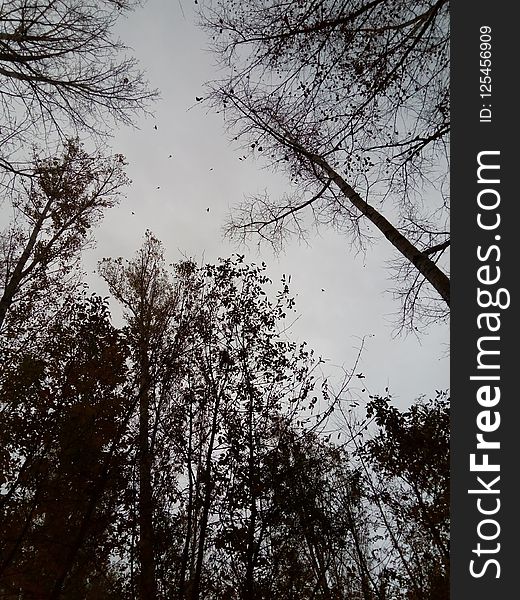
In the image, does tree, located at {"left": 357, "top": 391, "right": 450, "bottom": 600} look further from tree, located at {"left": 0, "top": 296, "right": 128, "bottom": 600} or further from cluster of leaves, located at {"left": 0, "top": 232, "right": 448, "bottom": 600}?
tree, located at {"left": 0, "top": 296, "right": 128, "bottom": 600}

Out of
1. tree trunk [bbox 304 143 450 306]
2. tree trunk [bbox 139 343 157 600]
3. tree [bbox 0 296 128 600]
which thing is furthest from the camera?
tree trunk [bbox 139 343 157 600]

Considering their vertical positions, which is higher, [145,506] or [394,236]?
[394,236]

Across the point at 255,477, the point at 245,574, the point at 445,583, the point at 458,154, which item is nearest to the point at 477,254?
the point at 458,154

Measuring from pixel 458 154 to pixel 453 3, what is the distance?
1216mm

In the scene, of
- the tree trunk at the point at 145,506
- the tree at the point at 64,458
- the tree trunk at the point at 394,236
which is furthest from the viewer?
the tree trunk at the point at 145,506

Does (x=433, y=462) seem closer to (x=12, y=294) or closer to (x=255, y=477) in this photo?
(x=255, y=477)

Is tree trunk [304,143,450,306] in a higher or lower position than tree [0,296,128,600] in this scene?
higher

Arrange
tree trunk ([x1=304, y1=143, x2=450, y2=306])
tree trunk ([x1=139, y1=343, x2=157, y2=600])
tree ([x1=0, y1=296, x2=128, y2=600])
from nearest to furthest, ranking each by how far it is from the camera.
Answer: tree trunk ([x1=304, y1=143, x2=450, y2=306]) → tree ([x1=0, y1=296, x2=128, y2=600]) → tree trunk ([x1=139, y1=343, x2=157, y2=600])

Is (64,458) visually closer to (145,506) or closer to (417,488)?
(145,506)

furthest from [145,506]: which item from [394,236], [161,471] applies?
[394,236]

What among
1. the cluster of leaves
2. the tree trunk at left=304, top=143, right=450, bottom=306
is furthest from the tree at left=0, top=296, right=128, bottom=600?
the tree trunk at left=304, top=143, right=450, bottom=306

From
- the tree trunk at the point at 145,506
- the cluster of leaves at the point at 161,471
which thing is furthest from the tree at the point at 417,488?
the tree trunk at the point at 145,506

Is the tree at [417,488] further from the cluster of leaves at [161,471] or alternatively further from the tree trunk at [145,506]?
the tree trunk at [145,506]

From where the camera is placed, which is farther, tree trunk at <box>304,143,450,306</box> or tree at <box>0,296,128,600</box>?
tree at <box>0,296,128,600</box>
